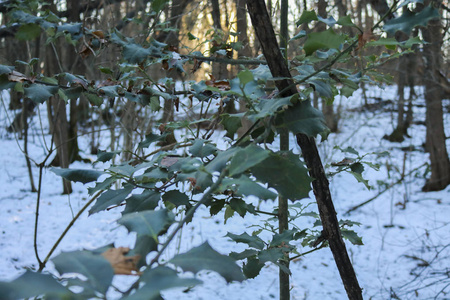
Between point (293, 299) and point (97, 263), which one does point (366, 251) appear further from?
point (97, 263)

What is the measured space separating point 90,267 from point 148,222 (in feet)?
0.28

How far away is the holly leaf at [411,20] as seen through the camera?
51 centimetres

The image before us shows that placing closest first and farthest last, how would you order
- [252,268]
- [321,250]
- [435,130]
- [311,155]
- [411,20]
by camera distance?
[411,20]
[311,155]
[252,268]
[321,250]
[435,130]

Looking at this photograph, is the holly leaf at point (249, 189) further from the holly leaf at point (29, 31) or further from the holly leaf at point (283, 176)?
the holly leaf at point (29, 31)

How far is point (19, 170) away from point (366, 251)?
3628mm

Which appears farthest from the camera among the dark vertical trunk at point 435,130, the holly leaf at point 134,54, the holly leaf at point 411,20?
the dark vertical trunk at point 435,130

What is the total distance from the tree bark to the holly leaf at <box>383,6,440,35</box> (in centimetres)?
16

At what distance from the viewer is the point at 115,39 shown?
944 mm

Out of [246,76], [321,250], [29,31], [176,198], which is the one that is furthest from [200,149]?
[321,250]

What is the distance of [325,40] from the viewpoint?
489 mm

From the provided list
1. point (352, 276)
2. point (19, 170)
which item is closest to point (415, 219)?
point (352, 276)

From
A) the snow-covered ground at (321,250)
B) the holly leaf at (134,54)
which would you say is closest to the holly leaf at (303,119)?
the holly leaf at (134,54)

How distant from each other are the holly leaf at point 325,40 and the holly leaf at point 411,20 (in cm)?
9

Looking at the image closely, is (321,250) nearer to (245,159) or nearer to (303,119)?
(303,119)
